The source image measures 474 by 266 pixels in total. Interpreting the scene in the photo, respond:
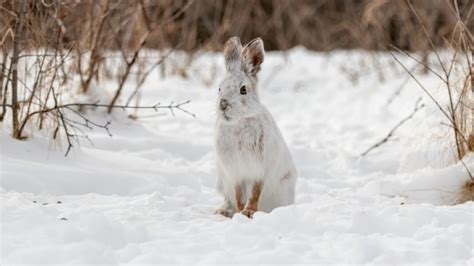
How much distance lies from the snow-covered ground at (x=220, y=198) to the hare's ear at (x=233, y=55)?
90 centimetres

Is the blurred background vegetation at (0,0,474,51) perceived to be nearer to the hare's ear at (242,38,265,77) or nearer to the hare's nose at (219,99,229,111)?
the hare's ear at (242,38,265,77)

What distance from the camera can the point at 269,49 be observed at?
16125 mm

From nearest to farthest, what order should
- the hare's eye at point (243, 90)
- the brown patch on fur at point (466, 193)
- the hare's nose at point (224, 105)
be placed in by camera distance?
the hare's nose at point (224, 105) → the hare's eye at point (243, 90) → the brown patch on fur at point (466, 193)

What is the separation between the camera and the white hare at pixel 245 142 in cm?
417

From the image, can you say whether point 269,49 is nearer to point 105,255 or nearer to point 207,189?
point 207,189

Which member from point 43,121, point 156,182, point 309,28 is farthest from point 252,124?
point 309,28

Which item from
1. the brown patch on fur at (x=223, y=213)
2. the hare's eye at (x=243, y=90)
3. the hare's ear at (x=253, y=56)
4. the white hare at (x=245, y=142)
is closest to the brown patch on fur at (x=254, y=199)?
the white hare at (x=245, y=142)

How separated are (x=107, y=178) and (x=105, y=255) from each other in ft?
5.67

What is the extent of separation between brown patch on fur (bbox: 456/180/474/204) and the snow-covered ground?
3.0 inches

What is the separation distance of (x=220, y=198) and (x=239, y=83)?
104 centimetres

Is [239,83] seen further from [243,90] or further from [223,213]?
[223,213]

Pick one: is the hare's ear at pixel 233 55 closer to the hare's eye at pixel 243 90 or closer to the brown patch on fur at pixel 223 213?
the hare's eye at pixel 243 90

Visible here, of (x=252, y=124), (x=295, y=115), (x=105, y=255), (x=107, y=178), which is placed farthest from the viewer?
(x=295, y=115)

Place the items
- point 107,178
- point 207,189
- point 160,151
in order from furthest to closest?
point 160,151 → point 207,189 → point 107,178
